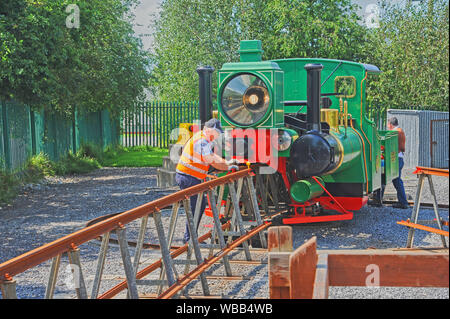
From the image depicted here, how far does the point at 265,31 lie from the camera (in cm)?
2259

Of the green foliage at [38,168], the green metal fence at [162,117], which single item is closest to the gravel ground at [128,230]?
the green foliage at [38,168]

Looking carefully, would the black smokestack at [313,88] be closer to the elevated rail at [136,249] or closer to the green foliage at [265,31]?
the elevated rail at [136,249]

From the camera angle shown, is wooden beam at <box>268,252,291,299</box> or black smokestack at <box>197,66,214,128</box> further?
black smokestack at <box>197,66,214,128</box>

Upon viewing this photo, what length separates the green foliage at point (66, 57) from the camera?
43.5 feet

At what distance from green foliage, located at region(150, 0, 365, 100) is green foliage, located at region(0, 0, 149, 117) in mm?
2453

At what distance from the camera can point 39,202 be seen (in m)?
13.4

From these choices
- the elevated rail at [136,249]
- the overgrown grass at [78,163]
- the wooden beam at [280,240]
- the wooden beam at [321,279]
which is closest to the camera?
the wooden beam at [321,279]

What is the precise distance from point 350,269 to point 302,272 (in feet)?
0.76

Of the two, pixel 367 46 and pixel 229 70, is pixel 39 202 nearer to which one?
pixel 229 70

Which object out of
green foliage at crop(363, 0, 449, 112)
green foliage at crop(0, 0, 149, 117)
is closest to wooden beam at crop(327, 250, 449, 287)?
green foliage at crop(363, 0, 449, 112)

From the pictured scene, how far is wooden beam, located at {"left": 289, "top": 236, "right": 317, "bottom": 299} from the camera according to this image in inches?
97.4

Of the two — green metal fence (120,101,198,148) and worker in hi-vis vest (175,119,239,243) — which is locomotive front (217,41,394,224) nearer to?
worker in hi-vis vest (175,119,239,243)

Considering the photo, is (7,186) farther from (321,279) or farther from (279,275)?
(321,279)

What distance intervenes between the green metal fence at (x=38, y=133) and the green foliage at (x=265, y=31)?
3887 mm
